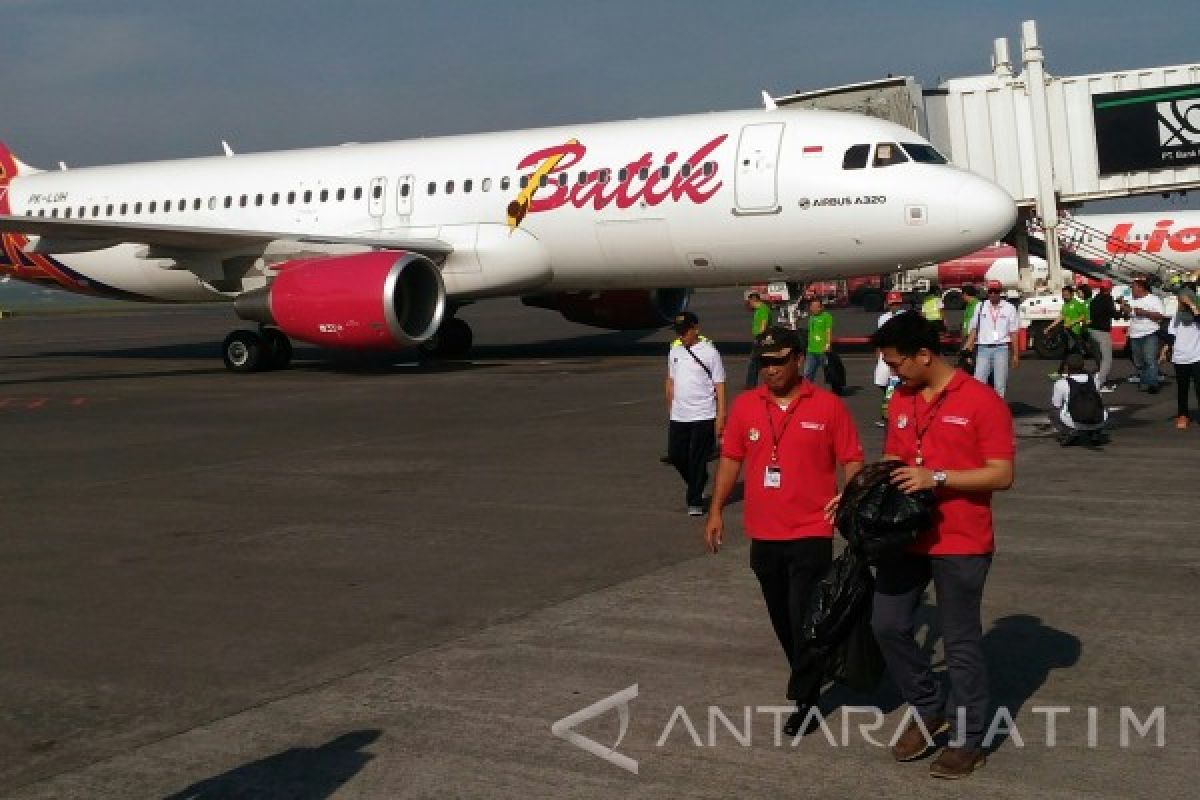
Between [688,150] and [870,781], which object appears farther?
[688,150]

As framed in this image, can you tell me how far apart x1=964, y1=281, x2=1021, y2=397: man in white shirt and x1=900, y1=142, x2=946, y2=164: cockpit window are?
18.6ft

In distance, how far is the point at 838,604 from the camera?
214 inches

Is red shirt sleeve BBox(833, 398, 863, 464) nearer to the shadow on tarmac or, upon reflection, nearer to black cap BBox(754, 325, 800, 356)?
black cap BBox(754, 325, 800, 356)

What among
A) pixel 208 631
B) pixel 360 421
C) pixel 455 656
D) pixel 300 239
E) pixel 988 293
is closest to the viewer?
pixel 455 656

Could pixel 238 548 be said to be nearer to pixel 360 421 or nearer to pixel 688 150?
pixel 360 421

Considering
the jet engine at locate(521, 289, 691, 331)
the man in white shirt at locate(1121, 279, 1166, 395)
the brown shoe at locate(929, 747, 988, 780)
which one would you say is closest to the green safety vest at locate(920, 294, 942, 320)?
the man in white shirt at locate(1121, 279, 1166, 395)

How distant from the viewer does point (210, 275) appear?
2464 cm

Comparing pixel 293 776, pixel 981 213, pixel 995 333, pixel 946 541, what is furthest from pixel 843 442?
pixel 981 213

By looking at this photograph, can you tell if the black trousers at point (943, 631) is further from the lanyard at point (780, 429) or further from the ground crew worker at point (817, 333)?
the ground crew worker at point (817, 333)

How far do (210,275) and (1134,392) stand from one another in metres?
15.3

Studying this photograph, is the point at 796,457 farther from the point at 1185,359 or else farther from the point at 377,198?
the point at 377,198

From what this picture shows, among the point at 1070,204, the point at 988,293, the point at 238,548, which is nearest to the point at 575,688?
the point at 238,548

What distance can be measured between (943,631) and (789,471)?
91 cm

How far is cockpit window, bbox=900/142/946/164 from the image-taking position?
21078 millimetres
